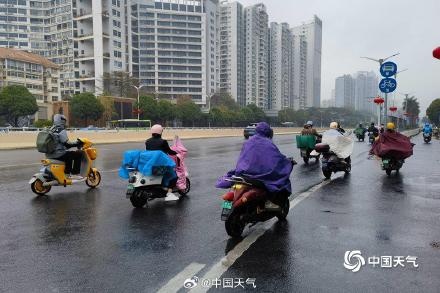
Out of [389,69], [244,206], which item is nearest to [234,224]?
[244,206]

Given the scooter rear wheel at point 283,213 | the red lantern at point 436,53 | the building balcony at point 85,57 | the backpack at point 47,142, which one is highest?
the building balcony at point 85,57

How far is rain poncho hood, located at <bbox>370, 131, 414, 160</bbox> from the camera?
11.8 meters

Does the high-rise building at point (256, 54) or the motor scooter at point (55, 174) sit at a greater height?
the high-rise building at point (256, 54)

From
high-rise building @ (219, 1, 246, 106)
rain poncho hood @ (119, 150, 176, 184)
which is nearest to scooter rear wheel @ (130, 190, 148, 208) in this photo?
rain poncho hood @ (119, 150, 176, 184)

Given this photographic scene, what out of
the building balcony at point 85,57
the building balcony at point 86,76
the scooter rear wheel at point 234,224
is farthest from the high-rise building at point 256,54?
the scooter rear wheel at point 234,224

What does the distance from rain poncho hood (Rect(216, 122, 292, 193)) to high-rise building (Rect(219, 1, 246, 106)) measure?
14959 centimetres

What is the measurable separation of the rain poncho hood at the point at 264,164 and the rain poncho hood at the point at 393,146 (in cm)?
705

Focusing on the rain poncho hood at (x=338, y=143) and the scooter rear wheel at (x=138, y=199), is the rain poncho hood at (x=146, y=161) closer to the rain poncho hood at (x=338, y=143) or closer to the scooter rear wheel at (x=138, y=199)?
the scooter rear wheel at (x=138, y=199)

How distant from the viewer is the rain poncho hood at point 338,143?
11.5 meters

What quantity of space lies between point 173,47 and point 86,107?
221 ft

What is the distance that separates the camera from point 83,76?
105m

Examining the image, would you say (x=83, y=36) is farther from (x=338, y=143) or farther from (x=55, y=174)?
(x=55, y=174)

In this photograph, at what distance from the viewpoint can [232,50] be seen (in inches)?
6166

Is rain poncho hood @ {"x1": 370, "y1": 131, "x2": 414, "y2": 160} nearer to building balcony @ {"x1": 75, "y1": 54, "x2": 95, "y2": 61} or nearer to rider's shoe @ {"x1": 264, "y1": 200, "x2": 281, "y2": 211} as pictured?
rider's shoe @ {"x1": 264, "y1": 200, "x2": 281, "y2": 211}
